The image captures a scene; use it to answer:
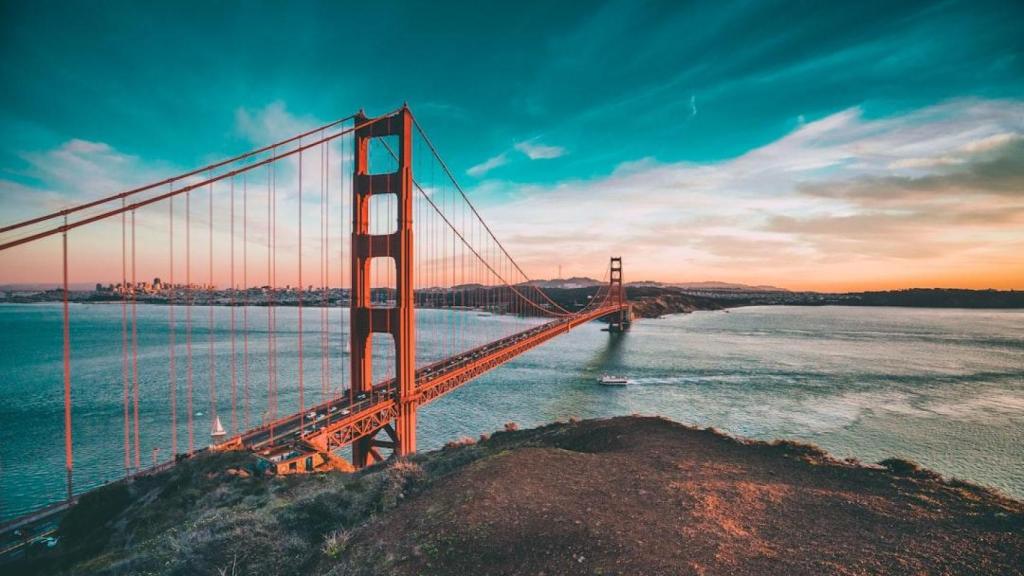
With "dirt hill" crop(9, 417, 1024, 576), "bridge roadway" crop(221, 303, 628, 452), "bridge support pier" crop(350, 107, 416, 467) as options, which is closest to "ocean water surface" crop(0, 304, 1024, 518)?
"bridge roadway" crop(221, 303, 628, 452)

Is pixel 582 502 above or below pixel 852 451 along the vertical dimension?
above

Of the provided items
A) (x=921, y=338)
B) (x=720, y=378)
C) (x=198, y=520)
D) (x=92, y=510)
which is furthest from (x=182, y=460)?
(x=921, y=338)

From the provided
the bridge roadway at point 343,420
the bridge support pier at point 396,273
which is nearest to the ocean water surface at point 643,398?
the bridge roadway at point 343,420

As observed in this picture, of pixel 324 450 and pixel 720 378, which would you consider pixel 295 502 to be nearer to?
pixel 324 450

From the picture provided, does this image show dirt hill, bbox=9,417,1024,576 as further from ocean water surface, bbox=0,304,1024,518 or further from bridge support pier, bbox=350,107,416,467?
ocean water surface, bbox=0,304,1024,518

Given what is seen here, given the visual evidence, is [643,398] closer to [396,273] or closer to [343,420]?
[396,273]

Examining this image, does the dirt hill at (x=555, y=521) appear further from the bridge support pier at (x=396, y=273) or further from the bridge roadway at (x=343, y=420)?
the bridge support pier at (x=396, y=273)
